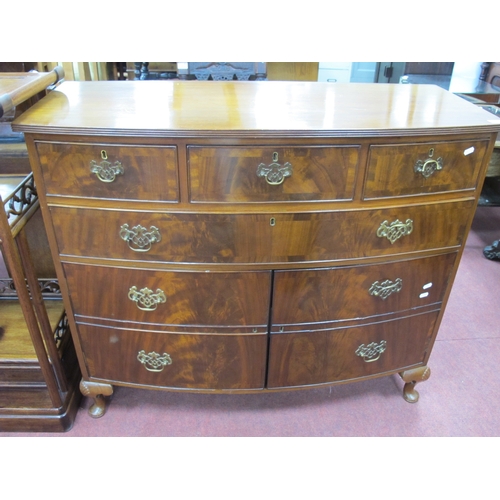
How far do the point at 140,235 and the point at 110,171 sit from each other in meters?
0.18

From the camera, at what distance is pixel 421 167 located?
1083 mm

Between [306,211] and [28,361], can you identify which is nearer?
[306,211]

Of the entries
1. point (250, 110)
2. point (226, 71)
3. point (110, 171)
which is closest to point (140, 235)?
point (110, 171)

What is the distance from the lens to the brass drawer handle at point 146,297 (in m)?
Answer: 1.21

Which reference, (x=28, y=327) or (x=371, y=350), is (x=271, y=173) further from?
(x=28, y=327)

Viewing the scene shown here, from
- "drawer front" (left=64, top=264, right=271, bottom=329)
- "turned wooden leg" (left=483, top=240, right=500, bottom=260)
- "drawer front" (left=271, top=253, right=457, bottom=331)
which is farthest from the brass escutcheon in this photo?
"turned wooden leg" (left=483, top=240, right=500, bottom=260)

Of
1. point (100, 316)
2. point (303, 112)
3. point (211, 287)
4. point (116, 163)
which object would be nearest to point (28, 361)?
point (100, 316)

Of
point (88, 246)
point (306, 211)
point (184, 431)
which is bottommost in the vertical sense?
point (184, 431)

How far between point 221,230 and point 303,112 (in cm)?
36

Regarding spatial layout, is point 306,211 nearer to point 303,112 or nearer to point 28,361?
point 303,112

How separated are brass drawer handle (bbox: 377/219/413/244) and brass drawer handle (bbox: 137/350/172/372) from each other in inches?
28.8

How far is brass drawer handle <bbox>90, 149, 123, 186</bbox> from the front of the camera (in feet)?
3.34

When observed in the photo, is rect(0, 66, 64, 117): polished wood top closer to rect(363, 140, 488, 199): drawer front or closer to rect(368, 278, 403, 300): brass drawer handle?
rect(363, 140, 488, 199): drawer front

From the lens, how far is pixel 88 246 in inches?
45.1
